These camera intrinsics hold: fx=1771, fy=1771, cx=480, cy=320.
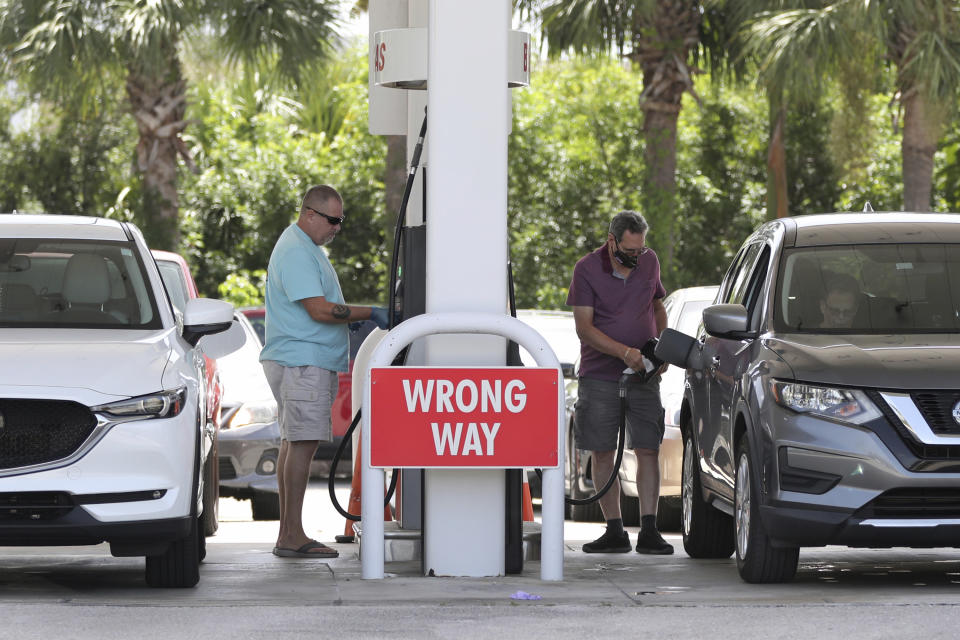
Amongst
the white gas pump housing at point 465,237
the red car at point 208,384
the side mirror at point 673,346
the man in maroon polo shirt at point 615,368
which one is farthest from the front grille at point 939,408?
the red car at point 208,384


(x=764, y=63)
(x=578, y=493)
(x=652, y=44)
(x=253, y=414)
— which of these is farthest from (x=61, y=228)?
(x=652, y=44)

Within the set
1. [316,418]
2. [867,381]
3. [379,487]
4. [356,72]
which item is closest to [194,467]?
[379,487]

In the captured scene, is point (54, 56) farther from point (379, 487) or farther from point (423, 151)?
point (379, 487)

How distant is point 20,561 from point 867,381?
4726 mm

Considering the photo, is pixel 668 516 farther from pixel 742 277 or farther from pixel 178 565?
pixel 178 565

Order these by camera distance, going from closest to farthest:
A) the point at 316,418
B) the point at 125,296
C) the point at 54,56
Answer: the point at 125,296 → the point at 316,418 → the point at 54,56

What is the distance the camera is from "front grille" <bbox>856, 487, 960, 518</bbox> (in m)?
7.57

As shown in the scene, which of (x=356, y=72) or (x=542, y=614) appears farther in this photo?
(x=356, y=72)

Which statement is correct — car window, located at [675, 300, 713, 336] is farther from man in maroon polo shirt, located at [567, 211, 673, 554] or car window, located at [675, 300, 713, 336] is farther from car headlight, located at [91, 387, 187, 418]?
car headlight, located at [91, 387, 187, 418]

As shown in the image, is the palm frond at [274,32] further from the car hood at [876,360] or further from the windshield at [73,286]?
the car hood at [876,360]

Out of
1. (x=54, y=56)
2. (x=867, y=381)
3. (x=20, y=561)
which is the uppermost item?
(x=54, y=56)

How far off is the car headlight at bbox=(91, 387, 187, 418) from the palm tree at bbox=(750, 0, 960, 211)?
13964 mm

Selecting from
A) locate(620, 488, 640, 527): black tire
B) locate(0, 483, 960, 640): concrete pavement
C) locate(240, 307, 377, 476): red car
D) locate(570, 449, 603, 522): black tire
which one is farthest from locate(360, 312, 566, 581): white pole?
locate(240, 307, 377, 476): red car

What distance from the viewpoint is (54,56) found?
906 inches
